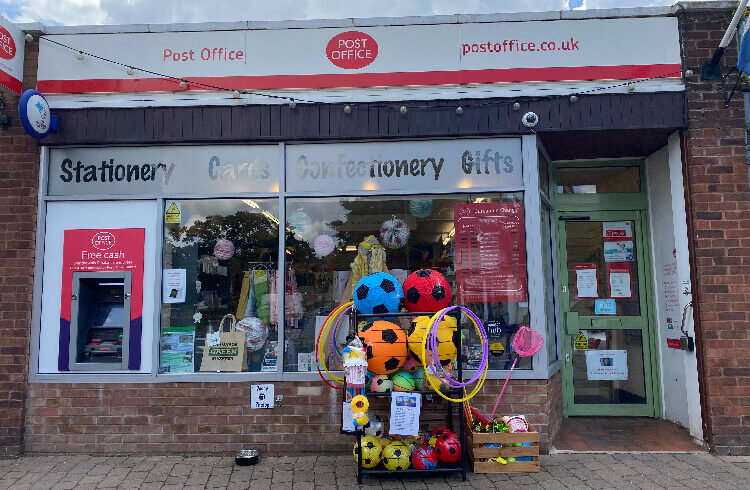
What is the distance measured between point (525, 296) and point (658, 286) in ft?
6.18

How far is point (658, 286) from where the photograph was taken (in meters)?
6.07

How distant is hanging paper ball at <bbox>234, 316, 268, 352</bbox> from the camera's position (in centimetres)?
536

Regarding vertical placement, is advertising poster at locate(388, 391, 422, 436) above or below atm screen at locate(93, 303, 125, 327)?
below

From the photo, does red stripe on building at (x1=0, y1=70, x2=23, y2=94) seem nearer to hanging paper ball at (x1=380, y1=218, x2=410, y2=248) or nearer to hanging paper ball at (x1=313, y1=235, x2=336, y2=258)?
hanging paper ball at (x1=313, y1=235, x2=336, y2=258)

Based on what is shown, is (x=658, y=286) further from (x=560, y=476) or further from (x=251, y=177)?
(x=251, y=177)

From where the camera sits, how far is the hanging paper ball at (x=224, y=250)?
5.50 m

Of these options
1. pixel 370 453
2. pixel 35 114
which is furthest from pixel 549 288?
pixel 35 114

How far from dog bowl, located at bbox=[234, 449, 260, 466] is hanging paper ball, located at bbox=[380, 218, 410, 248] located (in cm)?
233

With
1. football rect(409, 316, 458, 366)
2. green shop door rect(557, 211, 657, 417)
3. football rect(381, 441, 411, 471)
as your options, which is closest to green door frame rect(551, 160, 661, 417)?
green shop door rect(557, 211, 657, 417)

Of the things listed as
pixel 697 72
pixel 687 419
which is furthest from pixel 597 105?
pixel 687 419

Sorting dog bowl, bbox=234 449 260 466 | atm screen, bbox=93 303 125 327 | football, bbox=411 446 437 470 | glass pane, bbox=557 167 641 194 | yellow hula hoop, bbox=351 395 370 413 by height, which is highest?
glass pane, bbox=557 167 641 194

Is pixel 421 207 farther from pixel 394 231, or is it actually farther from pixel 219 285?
pixel 219 285

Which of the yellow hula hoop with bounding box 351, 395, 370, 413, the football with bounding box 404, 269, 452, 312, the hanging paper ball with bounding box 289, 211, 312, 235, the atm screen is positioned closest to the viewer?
the yellow hula hoop with bounding box 351, 395, 370, 413

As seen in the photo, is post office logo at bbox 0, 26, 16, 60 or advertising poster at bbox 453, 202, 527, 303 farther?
advertising poster at bbox 453, 202, 527, 303
